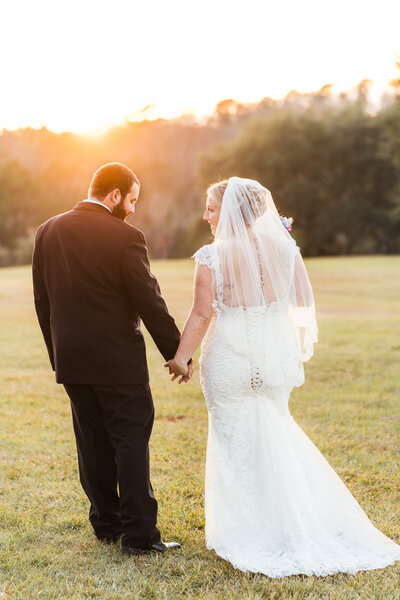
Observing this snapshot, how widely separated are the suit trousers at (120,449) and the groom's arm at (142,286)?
1.25 feet

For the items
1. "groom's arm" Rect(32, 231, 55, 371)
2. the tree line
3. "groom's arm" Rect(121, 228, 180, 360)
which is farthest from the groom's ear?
the tree line

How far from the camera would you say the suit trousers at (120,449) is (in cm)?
369

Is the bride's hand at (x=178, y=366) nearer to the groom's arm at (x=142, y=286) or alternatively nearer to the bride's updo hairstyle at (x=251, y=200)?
the groom's arm at (x=142, y=286)

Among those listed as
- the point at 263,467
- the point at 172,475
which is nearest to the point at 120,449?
the point at 263,467

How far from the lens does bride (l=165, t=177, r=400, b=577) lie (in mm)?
3725

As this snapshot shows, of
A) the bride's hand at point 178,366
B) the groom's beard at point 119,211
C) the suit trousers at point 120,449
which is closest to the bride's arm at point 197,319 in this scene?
the bride's hand at point 178,366

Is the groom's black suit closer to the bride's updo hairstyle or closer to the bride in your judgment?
the bride

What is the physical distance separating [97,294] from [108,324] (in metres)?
0.18

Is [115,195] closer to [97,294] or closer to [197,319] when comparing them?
[97,294]

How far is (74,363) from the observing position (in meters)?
3.66

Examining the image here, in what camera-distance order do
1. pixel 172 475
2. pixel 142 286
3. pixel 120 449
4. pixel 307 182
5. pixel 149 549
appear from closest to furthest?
pixel 142 286
pixel 120 449
pixel 149 549
pixel 172 475
pixel 307 182

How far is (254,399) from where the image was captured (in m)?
3.90

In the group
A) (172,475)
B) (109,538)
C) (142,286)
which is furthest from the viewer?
(172,475)

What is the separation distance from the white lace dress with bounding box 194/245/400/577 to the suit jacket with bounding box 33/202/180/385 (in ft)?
1.50
